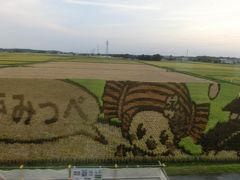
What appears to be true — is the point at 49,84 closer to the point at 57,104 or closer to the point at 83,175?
the point at 57,104

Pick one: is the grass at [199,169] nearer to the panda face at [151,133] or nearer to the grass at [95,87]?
the panda face at [151,133]

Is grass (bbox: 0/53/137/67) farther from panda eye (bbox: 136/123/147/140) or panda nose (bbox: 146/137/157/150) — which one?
panda nose (bbox: 146/137/157/150)

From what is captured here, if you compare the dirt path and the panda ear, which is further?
the dirt path

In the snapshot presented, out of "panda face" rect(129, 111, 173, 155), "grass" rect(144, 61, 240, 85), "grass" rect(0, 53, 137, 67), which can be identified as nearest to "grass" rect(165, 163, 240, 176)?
"panda face" rect(129, 111, 173, 155)

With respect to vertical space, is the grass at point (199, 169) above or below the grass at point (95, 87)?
below

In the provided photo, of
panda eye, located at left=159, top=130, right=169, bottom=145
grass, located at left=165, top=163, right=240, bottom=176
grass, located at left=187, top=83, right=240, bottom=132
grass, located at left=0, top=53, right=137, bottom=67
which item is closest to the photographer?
grass, located at left=165, top=163, right=240, bottom=176

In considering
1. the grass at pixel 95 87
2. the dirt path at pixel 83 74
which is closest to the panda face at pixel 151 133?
the grass at pixel 95 87

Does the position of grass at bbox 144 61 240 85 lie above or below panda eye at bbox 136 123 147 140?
below

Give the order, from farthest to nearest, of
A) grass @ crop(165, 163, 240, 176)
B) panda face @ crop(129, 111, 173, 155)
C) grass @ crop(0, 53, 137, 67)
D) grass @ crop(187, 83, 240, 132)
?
grass @ crop(0, 53, 137, 67), grass @ crop(187, 83, 240, 132), panda face @ crop(129, 111, 173, 155), grass @ crop(165, 163, 240, 176)

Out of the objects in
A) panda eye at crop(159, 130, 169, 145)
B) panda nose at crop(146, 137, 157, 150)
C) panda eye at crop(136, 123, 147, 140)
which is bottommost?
panda nose at crop(146, 137, 157, 150)
